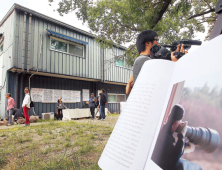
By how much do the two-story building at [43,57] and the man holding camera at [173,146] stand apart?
27.3ft

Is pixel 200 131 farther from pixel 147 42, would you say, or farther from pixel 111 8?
pixel 111 8

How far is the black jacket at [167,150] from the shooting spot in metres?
0.43

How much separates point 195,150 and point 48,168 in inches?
68.4

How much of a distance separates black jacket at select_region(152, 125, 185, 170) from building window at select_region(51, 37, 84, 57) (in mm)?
9434

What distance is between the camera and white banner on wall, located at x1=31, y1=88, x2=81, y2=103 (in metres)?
8.57

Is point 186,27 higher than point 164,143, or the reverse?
point 186,27

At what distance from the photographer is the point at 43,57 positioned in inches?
332

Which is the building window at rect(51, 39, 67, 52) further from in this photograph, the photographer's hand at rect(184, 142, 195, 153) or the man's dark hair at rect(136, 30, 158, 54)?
the photographer's hand at rect(184, 142, 195, 153)

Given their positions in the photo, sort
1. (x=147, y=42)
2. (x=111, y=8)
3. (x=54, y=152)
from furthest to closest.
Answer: (x=111, y=8)
(x=54, y=152)
(x=147, y=42)

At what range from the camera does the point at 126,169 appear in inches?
18.9

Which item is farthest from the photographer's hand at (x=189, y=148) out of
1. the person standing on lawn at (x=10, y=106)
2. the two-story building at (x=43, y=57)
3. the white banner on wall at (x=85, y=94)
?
the white banner on wall at (x=85, y=94)

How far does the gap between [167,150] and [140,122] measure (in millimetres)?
115

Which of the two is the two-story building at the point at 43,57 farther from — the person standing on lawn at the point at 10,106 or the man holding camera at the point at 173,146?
the man holding camera at the point at 173,146

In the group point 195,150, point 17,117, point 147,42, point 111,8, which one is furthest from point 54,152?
point 17,117
